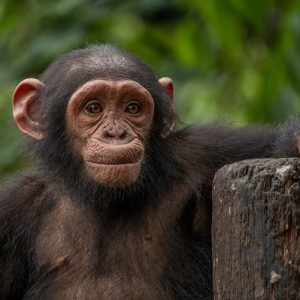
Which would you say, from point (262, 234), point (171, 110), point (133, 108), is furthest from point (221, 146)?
point (262, 234)

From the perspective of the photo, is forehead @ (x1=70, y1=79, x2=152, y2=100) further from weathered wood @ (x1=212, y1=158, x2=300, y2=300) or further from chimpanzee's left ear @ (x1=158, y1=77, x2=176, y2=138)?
weathered wood @ (x1=212, y1=158, x2=300, y2=300)

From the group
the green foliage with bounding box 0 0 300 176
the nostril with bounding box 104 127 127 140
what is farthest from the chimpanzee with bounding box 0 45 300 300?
the green foliage with bounding box 0 0 300 176

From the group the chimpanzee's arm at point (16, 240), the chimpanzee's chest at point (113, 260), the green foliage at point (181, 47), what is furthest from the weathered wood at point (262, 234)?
the green foliage at point (181, 47)

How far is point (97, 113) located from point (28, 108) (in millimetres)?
644

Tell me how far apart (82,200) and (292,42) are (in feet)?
14.2

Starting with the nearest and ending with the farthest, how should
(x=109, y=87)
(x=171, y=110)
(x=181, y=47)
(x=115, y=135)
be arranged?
(x=115, y=135) → (x=109, y=87) → (x=171, y=110) → (x=181, y=47)

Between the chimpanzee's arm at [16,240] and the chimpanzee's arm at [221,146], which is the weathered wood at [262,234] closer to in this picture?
the chimpanzee's arm at [221,146]

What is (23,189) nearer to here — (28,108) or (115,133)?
(28,108)

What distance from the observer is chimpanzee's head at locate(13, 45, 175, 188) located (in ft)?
23.5

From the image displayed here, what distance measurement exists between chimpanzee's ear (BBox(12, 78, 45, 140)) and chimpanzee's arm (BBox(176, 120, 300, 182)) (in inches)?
34.9

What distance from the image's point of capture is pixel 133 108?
7410mm

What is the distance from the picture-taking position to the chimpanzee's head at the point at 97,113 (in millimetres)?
7152

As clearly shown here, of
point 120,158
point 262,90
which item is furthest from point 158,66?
point 120,158

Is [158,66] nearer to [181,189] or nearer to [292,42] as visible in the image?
[292,42]
